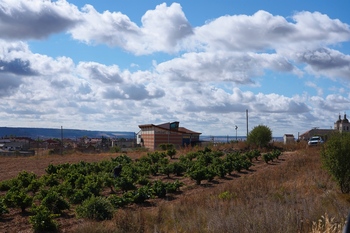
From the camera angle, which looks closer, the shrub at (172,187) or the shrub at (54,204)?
the shrub at (54,204)

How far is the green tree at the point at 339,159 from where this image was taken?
834 inches

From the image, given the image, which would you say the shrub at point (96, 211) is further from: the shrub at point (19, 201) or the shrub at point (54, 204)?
the shrub at point (19, 201)

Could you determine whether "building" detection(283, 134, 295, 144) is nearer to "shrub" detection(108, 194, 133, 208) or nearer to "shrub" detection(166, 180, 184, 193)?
"shrub" detection(166, 180, 184, 193)

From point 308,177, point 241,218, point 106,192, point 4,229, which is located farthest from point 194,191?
point 241,218

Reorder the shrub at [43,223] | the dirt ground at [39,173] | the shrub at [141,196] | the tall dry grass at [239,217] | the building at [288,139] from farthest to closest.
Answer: the building at [288,139] → the shrub at [141,196] → the dirt ground at [39,173] → the shrub at [43,223] → the tall dry grass at [239,217]

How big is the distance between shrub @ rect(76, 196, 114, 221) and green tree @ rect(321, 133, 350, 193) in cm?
1077

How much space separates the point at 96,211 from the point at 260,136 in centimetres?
3773

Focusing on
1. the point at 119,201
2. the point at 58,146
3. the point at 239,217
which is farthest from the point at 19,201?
the point at 58,146

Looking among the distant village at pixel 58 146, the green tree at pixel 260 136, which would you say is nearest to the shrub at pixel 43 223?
the distant village at pixel 58 146

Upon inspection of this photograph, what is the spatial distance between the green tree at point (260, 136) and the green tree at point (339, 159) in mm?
28615

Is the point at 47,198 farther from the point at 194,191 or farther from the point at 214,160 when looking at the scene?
the point at 214,160

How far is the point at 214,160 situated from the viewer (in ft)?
104

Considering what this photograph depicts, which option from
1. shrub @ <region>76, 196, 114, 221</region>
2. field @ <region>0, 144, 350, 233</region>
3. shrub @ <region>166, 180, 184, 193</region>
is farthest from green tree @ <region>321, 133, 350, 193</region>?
shrub @ <region>76, 196, 114, 221</region>

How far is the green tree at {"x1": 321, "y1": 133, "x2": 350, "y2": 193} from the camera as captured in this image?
21.2 meters
